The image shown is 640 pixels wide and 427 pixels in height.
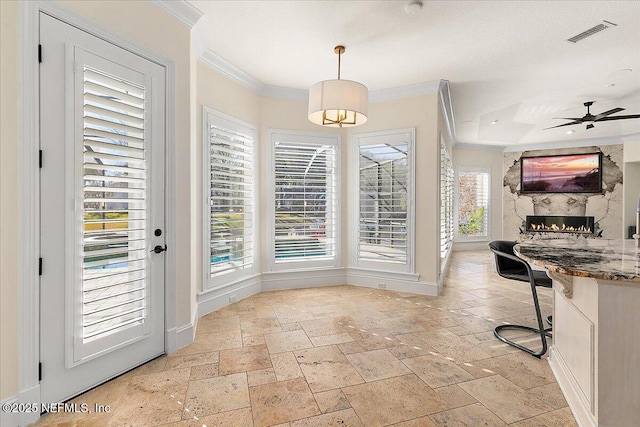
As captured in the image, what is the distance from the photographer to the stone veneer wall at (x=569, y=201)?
26.7 ft

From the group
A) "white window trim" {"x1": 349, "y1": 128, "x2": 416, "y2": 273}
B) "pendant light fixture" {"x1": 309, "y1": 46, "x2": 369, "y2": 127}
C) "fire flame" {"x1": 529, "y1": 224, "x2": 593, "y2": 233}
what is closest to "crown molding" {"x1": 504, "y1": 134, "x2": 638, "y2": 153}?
"fire flame" {"x1": 529, "y1": 224, "x2": 593, "y2": 233}

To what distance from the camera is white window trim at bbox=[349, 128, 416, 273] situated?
466 cm

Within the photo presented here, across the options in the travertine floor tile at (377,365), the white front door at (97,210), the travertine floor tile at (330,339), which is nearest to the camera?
the white front door at (97,210)

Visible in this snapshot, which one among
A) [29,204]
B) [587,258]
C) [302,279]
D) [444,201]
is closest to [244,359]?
[29,204]

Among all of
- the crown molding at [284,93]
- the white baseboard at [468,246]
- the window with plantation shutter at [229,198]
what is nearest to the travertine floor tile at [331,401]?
the window with plantation shutter at [229,198]

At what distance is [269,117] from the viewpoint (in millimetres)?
4695

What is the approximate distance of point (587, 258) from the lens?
1.97 meters

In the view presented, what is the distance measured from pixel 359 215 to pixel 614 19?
345cm

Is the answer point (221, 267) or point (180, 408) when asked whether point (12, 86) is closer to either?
point (180, 408)

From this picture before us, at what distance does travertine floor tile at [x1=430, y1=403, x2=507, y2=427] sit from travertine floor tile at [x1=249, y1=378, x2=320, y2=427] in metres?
0.75

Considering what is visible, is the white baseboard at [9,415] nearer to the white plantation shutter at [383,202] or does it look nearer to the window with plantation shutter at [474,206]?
the white plantation shutter at [383,202]

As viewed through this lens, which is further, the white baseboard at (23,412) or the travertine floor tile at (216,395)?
the travertine floor tile at (216,395)

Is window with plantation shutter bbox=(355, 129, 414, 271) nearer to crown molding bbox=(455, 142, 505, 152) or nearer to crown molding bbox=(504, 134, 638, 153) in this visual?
crown molding bbox=(455, 142, 505, 152)

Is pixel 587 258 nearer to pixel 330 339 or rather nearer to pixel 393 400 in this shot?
pixel 393 400
